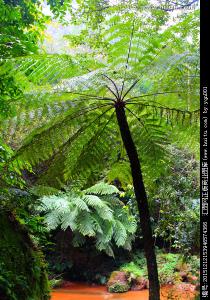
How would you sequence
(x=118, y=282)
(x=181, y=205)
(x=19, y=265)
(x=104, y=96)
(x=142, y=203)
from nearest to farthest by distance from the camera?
1. (x=142, y=203)
2. (x=104, y=96)
3. (x=19, y=265)
4. (x=181, y=205)
5. (x=118, y=282)

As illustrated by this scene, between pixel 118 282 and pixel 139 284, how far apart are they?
1.39ft

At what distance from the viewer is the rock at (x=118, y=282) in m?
6.59

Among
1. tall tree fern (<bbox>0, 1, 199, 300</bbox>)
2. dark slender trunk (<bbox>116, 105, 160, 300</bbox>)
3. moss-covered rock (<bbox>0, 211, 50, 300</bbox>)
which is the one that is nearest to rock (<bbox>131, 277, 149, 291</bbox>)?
moss-covered rock (<bbox>0, 211, 50, 300</bbox>)

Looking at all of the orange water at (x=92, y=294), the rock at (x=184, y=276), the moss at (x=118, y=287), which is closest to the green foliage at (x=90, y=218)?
the moss at (x=118, y=287)

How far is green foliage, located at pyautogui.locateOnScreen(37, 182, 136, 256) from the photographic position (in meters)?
6.30

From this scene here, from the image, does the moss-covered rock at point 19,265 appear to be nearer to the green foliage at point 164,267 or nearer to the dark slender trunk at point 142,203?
the dark slender trunk at point 142,203

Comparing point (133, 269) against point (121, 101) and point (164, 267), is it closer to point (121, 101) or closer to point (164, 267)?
point (164, 267)

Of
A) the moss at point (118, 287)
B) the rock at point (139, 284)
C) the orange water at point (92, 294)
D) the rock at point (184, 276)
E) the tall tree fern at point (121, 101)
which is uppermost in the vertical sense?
the tall tree fern at point (121, 101)

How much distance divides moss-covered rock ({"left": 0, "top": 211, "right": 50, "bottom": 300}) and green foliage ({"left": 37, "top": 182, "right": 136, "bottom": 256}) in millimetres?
3918

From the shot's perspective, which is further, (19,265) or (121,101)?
(19,265)

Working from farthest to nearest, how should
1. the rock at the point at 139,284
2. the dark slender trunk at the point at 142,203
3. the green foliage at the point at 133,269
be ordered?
the green foliage at the point at 133,269, the rock at the point at 139,284, the dark slender trunk at the point at 142,203

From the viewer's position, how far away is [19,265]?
1.89 m

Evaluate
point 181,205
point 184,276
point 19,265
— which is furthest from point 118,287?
point 19,265

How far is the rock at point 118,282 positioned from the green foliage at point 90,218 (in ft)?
1.67
